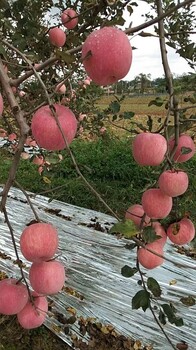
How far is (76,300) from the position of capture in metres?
2.26

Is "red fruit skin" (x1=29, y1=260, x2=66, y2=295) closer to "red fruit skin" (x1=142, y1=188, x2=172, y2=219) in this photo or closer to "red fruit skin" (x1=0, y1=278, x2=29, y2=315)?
"red fruit skin" (x1=0, y1=278, x2=29, y2=315)

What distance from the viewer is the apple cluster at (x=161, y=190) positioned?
0.80 meters

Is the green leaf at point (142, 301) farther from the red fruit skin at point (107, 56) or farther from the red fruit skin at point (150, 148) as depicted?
the red fruit skin at point (107, 56)

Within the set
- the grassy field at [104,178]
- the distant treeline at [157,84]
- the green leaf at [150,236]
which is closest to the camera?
the green leaf at [150,236]

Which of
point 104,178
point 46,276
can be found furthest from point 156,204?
point 104,178

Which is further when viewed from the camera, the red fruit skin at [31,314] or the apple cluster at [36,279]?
the red fruit skin at [31,314]

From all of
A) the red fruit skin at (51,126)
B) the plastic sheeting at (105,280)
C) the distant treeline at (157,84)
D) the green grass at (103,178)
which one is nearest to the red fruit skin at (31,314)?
the red fruit skin at (51,126)

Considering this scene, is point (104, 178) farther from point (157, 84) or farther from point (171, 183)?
point (171, 183)

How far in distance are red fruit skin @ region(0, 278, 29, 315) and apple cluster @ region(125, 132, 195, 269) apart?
0.79ft

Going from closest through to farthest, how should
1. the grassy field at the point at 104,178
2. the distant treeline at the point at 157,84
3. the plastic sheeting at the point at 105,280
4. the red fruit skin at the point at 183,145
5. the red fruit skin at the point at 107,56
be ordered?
the red fruit skin at the point at 107,56, the red fruit skin at the point at 183,145, the distant treeline at the point at 157,84, the plastic sheeting at the point at 105,280, the grassy field at the point at 104,178

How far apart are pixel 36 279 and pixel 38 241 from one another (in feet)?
0.32

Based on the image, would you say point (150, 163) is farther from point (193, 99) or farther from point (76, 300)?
point (76, 300)

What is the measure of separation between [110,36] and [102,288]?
193cm

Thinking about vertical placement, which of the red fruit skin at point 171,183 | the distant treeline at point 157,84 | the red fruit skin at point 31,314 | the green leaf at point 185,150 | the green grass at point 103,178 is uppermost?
the distant treeline at point 157,84
